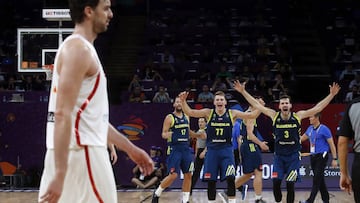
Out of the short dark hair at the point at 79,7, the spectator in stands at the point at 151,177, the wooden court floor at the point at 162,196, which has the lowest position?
the wooden court floor at the point at 162,196

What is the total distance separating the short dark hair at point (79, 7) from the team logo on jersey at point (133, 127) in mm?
13571

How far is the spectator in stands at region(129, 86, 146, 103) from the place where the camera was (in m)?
18.2

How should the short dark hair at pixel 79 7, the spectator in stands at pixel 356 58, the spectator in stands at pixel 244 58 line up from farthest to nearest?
the spectator in stands at pixel 356 58
the spectator in stands at pixel 244 58
the short dark hair at pixel 79 7

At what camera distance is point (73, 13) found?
3689 millimetres

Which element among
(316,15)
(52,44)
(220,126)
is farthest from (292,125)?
(316,15)

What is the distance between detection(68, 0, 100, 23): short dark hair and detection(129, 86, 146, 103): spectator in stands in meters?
14.4

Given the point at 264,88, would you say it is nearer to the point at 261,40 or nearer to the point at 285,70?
the point at 285,70

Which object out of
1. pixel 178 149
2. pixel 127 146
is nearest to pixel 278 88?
pixel 178 149

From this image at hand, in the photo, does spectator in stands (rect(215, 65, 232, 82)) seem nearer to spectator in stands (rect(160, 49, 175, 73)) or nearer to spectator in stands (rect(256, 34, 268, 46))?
spectator in stands (rect(160, 49, 175, 73))

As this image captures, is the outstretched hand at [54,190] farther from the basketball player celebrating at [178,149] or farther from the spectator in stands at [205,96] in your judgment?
the spectator in stands at [205,96]

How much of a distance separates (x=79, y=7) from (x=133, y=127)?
1365 cm

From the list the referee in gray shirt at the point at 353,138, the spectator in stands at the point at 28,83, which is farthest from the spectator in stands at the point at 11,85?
the referee in gray shirt at the point at 353,138

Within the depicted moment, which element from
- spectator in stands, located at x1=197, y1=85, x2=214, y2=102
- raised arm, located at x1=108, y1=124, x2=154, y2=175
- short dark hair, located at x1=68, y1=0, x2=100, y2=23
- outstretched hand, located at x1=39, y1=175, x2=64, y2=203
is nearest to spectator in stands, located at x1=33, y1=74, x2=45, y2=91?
spectator in stands, located at x1=197, y1=85, x2=214, y2=102

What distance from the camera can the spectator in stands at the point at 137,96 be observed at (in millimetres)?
18172
